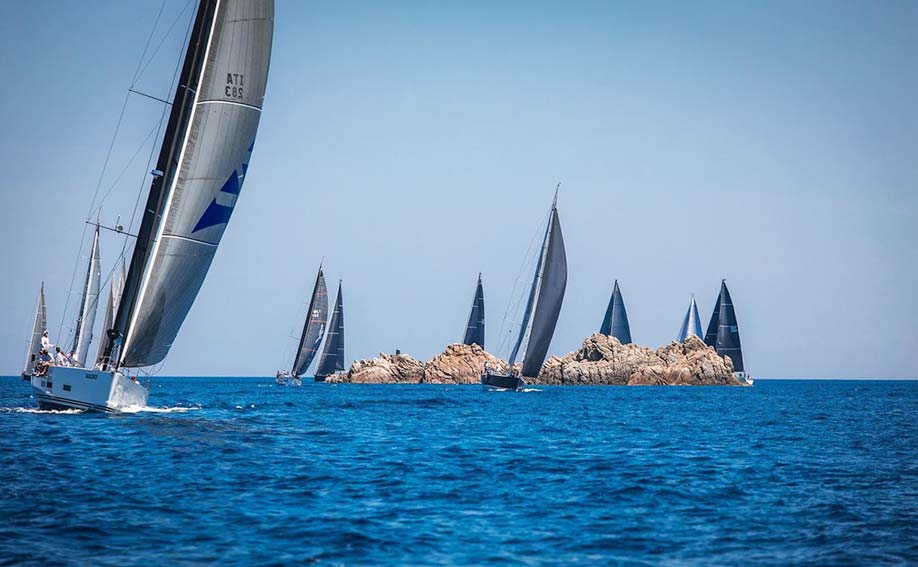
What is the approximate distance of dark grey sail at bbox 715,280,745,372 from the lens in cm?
13000

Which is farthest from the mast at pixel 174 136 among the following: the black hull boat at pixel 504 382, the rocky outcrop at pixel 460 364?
the rocky outcrop at pixel 460 364

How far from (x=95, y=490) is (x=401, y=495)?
6.21m

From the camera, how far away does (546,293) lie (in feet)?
259

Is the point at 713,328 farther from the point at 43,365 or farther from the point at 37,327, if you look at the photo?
the point at 43,365

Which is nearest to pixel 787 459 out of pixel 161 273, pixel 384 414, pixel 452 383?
pixel 161 273

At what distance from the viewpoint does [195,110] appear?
3019 cm

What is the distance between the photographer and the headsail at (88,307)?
63.4m

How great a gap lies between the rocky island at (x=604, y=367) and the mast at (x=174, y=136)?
335ft

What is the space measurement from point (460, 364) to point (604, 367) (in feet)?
74.3

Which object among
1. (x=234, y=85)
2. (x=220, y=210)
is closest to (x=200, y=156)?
(x=220, y=210)

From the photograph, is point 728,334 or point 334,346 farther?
point 728,334

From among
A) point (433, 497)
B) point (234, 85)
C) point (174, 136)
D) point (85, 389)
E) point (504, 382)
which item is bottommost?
point (433, 497)

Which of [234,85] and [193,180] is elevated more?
[234,85]

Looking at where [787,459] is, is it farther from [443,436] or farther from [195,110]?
[195,110]
